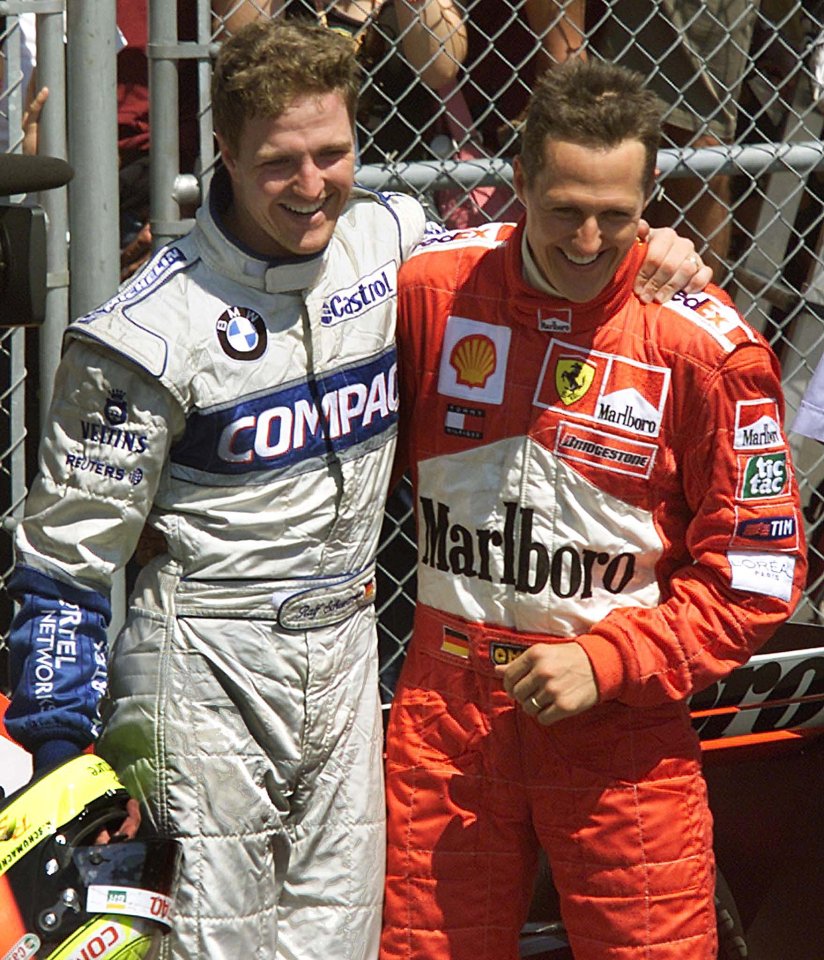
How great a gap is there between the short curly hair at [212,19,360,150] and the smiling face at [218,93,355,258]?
17 millimetres

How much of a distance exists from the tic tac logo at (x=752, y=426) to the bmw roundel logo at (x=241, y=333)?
2.63ft

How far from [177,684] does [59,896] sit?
419 millimetres

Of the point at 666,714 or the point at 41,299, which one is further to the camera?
the point at 666,714

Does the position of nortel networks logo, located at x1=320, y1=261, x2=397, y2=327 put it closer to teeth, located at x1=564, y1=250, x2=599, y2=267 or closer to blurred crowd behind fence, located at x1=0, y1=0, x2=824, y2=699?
teeth, located at x1=564, y1=250, x2=599, y2=267

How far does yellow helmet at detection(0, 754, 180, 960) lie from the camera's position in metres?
2.11

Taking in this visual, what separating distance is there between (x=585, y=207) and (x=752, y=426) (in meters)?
0.47

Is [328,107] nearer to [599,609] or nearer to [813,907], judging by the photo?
[599,609]

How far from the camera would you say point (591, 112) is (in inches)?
94.5

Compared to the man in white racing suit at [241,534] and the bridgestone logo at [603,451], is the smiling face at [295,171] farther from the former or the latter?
the bridgestone logo at [603,451]

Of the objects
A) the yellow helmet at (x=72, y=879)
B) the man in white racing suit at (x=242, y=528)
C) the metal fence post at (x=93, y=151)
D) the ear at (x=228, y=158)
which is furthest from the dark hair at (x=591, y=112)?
the yellow helmet at (x=72, y=879)

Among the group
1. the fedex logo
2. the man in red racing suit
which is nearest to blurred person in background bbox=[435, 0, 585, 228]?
the man in red racing suit

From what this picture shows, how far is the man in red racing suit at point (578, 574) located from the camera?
99.4 inches

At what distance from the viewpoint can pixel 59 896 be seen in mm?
2115

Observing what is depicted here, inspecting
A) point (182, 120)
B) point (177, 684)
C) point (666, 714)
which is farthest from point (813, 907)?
point (182, 120)
